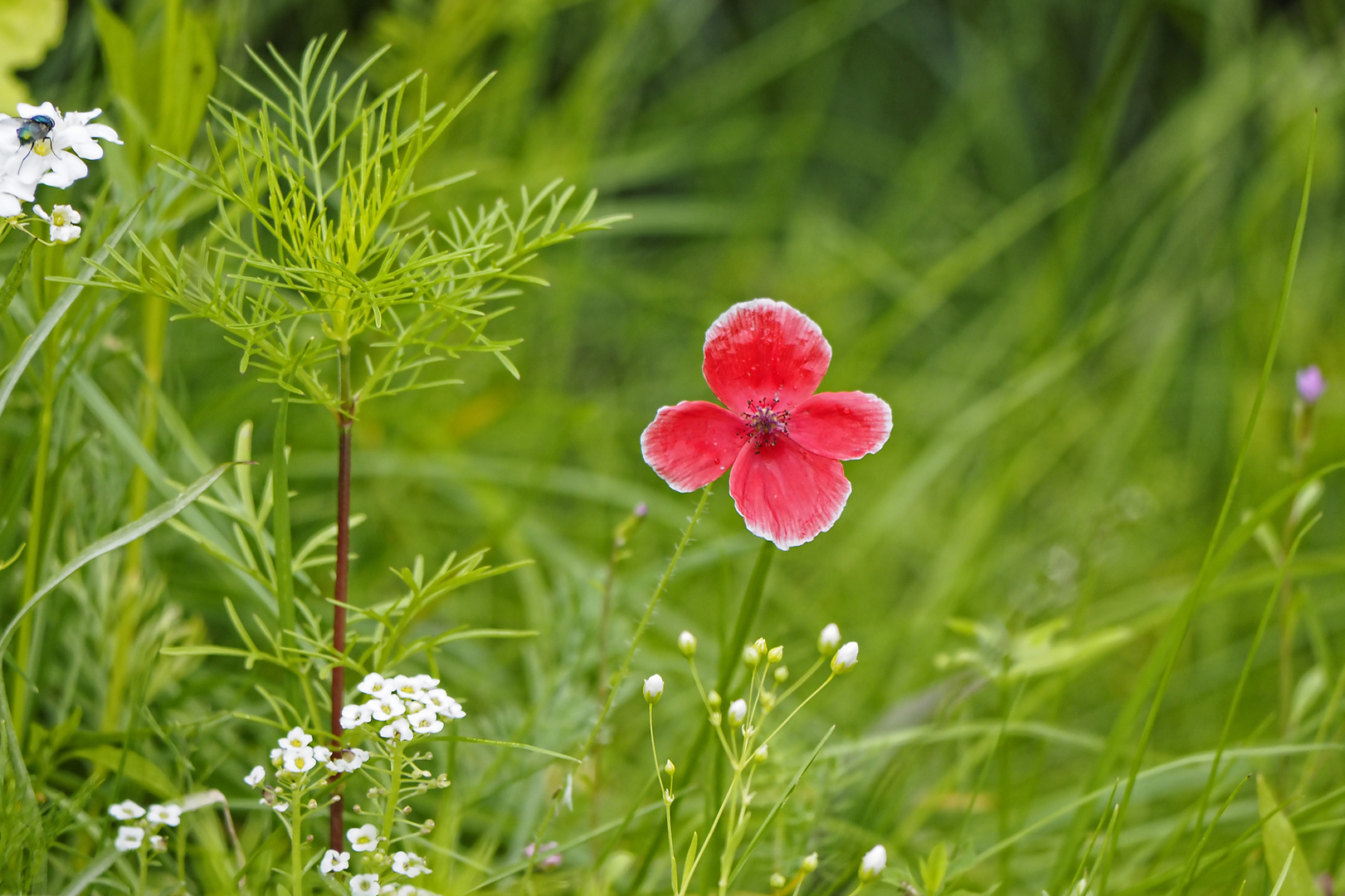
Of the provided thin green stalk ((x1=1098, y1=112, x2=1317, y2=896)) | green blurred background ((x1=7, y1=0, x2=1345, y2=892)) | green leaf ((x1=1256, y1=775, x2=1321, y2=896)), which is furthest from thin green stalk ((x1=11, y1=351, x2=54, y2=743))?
green leaf ((x1=1256, y1=775, x2=1321, y2=896))

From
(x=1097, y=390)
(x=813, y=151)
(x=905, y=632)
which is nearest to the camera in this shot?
(x=905, y=632)

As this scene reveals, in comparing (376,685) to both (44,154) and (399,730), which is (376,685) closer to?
(399,730)

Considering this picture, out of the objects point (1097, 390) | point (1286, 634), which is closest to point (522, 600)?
point (1286, 634)

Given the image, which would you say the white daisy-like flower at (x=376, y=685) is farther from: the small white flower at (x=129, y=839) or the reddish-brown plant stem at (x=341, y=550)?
the small white flower at (x=129, y=839)

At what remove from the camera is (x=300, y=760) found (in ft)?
2.13

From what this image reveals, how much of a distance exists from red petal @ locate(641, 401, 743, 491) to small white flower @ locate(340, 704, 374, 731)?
0.72 feet

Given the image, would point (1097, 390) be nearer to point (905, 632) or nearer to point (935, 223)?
point (935, 223)

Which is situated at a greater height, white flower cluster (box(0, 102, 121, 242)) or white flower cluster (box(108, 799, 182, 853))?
white flower cluster (box(0, 102, 121, 242))

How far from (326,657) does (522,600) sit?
777 mm

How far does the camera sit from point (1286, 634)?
3.39ft

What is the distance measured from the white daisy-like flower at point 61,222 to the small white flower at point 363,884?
0.40 metres

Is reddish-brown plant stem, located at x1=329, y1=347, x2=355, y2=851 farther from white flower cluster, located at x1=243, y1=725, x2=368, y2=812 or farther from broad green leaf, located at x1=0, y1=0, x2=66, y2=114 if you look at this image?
broad green leaf, located at x1=0, y1=0, x2=66, y2=114

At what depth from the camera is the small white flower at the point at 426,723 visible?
2.07 feet

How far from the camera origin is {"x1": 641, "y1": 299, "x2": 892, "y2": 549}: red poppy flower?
0.69 metres
